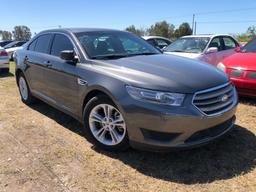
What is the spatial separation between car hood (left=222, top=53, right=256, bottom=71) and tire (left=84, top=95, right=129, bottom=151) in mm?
3318

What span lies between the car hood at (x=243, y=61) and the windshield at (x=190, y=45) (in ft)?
6.46

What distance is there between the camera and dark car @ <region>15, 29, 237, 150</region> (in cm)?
332

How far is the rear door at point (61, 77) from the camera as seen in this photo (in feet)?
14.4

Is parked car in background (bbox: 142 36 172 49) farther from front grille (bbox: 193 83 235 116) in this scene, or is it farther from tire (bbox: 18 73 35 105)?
front grille (bbox: 193 83 235 116)

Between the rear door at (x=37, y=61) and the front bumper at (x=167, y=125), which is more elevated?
the rear door at (x=37, y=61)

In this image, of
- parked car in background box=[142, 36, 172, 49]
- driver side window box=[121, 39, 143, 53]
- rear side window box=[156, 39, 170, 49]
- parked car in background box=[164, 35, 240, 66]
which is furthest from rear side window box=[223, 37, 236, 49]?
driver side window box=[121, 39, 143, 53]

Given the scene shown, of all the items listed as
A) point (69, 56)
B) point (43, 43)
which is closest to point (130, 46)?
point (69, 56)

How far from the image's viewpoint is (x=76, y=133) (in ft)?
15.5

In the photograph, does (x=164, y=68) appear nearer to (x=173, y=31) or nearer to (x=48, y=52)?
(x=48, y=52)

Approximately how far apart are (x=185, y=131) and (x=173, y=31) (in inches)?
2609

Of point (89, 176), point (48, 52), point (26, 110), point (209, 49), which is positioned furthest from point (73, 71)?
point (209, 49)

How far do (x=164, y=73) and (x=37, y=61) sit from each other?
284 centimetres

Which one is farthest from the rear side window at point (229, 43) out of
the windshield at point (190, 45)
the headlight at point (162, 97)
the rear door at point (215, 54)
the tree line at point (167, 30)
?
the tree line at point (167, 30)

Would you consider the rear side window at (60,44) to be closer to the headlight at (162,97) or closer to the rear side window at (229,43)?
the headlight at (162,97)
